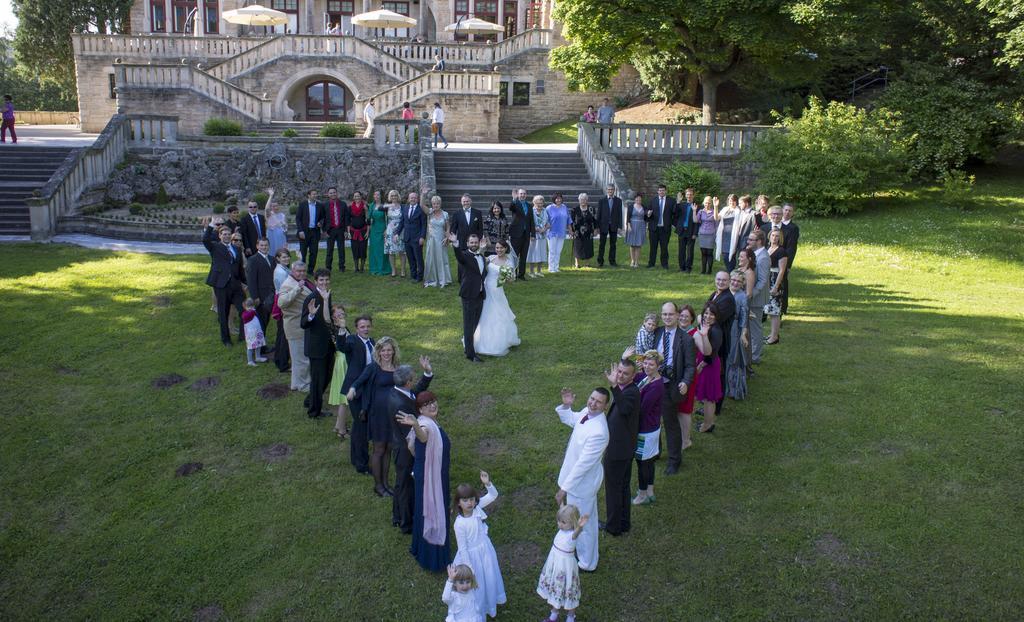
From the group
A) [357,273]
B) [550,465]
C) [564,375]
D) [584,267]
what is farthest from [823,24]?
[550,465]

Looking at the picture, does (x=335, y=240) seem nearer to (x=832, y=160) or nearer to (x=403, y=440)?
(x=403, y=440)

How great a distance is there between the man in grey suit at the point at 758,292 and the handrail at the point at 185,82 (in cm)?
2266

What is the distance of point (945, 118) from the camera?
2270 centimetres

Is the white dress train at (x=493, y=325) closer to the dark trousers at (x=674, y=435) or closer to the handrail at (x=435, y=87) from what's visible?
the dark trousers at (x=674, y=435)

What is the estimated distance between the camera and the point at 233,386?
36.7 ft

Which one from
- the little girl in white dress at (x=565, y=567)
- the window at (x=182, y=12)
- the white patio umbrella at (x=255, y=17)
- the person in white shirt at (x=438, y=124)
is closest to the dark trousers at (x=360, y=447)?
the little girl in white dress at (x=565, y=567)

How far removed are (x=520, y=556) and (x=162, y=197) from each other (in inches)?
789

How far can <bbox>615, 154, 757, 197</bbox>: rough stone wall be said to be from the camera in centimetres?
2414

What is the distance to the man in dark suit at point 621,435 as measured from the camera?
722cm

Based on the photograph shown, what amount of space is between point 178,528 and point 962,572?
7.29 meters

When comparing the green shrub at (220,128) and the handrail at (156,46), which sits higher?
the handrail at (156,46)

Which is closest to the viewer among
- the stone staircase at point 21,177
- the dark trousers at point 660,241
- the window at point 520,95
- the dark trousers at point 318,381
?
the dark trousers at point 318,381

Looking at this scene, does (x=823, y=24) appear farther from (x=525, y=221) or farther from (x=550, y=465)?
(x=550, y=465)

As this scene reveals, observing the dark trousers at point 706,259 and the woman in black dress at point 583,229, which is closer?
the dark trousers at point 706,259
